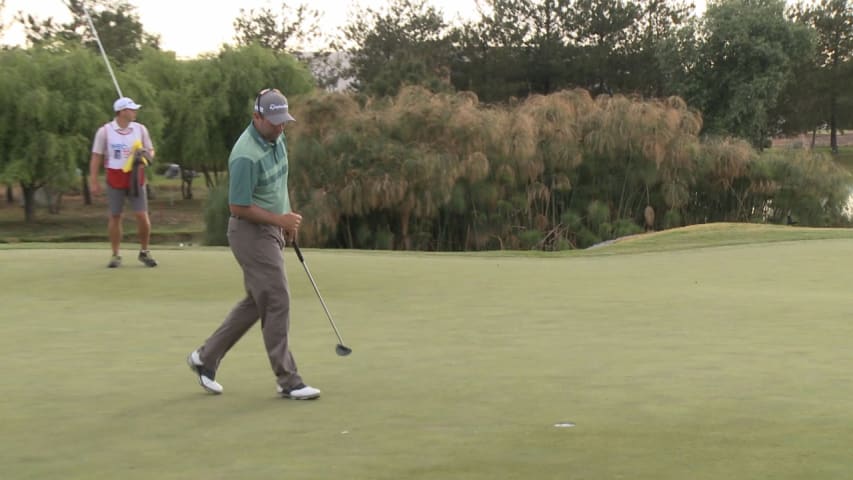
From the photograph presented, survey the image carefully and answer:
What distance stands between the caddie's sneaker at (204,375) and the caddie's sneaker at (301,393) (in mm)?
414

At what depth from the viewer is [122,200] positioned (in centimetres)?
1302

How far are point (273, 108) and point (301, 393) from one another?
60.8 inches

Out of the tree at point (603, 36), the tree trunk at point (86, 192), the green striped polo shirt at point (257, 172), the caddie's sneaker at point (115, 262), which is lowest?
the tree trunk at point (86, 192)

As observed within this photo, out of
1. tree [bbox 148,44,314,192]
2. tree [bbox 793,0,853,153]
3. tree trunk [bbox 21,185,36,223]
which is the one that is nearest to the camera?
tree trunk [bbox 21,185,36,223]

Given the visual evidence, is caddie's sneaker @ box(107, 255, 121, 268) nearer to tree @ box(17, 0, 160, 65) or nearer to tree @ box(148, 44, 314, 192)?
tree @ box(148, 44, 314, 192)

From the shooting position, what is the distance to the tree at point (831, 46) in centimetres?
9150

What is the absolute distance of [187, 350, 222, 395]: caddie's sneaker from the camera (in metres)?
6.68

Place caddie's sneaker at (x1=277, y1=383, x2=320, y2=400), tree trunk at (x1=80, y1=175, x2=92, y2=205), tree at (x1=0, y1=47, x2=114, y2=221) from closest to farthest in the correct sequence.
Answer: caddie's sneaker at (x1=277, y1=383, x2=320, y2=400)
tree at (x1=0, y1=47, x2=114, y2=221)
tree trunk at (x1=80, y1=175, x2=92, y2=205)

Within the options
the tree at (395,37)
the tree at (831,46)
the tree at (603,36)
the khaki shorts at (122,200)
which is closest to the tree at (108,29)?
the tree at (395,37)

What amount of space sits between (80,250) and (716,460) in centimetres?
1192

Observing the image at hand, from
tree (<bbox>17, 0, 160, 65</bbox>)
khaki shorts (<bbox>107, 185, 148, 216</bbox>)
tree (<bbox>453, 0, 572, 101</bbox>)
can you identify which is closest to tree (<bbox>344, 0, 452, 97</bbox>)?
tree (<bbox>453, 0, 572, 101</bbox>)

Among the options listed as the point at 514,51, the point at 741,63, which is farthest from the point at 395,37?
the point at 741,63

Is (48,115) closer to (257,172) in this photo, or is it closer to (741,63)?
(257,172)

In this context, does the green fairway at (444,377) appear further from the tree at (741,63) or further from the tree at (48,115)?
the tree at (741,63)
